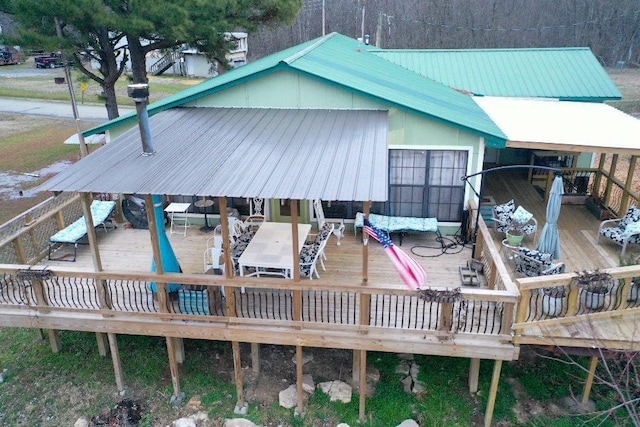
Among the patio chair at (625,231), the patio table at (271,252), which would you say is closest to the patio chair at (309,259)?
the patio table at (271,252)

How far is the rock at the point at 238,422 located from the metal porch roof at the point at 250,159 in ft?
13.4

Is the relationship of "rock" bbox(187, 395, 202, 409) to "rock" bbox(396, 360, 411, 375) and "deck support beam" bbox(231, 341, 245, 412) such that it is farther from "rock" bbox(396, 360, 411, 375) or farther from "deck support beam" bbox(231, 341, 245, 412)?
"rock" bbox(396, 360, 411, 375)

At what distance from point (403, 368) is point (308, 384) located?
180 cm

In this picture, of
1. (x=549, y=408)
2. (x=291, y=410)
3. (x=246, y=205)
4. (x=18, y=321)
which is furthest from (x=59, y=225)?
(x=549, y=408)

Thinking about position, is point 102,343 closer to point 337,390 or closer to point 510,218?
point 337,390

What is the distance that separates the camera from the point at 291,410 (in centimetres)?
836

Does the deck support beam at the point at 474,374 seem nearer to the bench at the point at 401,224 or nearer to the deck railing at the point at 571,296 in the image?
the deck railing at the point at 571,296

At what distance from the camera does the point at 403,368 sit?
903 centimetres

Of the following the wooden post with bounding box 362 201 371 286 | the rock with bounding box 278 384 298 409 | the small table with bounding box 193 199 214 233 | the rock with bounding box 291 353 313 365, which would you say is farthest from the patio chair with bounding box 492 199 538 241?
the small table with bounding box 193 199 214 233

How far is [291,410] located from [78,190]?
4976 mm

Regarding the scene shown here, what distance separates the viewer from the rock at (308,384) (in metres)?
A: 8.66

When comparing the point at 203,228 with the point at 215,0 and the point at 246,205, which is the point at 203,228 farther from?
the point at 215,0

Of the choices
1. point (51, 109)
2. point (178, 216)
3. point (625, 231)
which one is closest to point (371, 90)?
point (178, 216)

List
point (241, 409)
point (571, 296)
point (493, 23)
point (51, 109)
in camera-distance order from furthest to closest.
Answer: point (493, 23)
point (51, 109)
point (241, 409)
point (571, 296)
